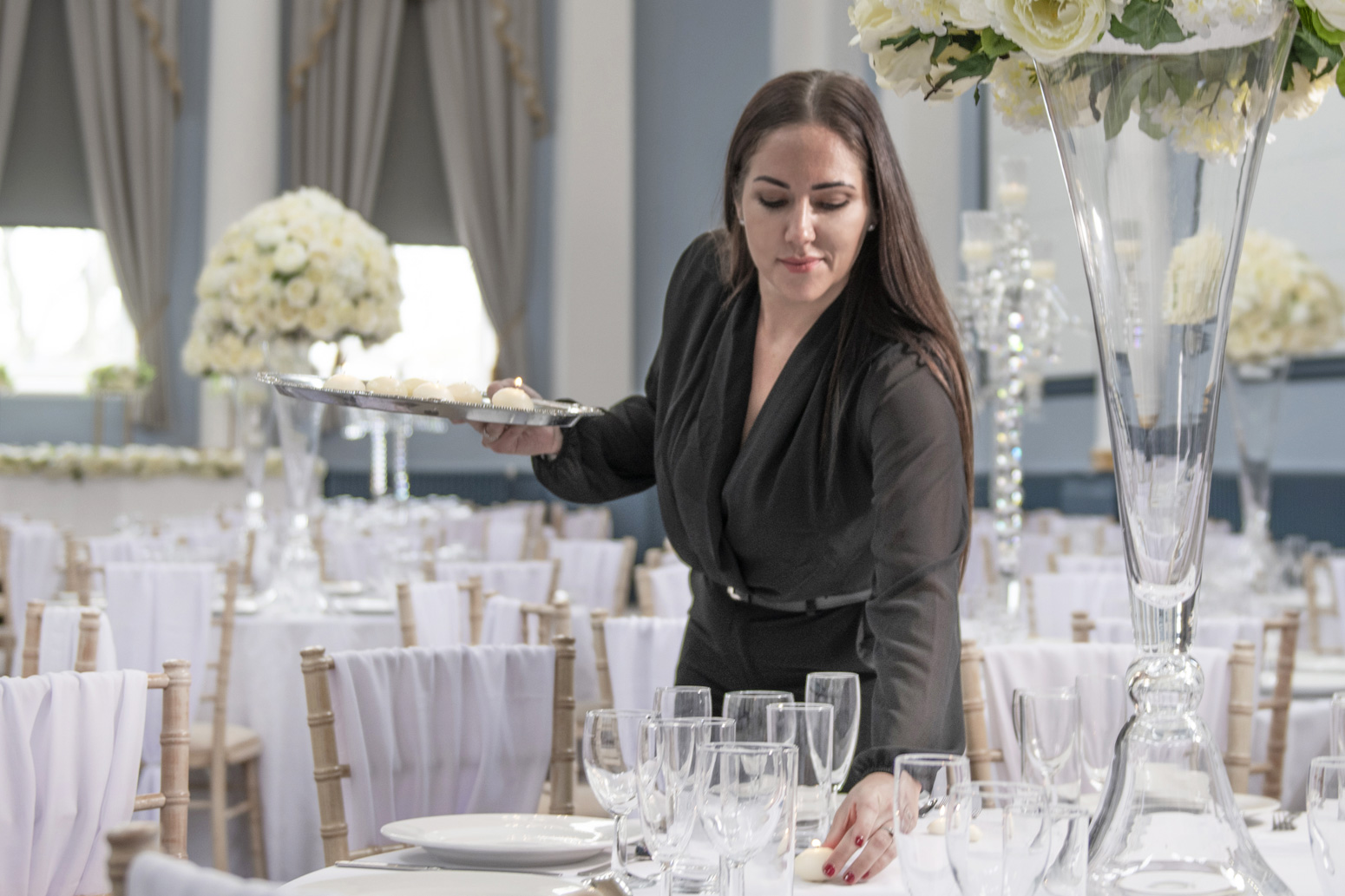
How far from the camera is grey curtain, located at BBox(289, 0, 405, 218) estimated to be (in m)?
10.1

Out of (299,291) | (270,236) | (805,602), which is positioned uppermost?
(270,236)

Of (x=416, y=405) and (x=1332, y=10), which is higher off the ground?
(x=1332, y=10)

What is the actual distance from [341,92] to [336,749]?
9125 mm

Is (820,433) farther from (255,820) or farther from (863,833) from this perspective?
(255,820)

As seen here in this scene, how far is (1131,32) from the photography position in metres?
A: 0.99

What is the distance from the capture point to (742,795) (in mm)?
960

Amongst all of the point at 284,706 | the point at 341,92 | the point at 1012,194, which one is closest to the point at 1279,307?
the point at 1012,194

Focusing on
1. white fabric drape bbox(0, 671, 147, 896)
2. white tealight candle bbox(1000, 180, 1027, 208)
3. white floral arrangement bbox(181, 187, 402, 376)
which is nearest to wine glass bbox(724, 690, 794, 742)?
white fabric drape bbox(0, 671, 147, 896)

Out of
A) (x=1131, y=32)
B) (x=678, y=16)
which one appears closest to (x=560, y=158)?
(x=678, y=16)

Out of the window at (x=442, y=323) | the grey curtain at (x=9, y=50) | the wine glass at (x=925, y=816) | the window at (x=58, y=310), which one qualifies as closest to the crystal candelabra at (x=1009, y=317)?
the wine glass at (x=925, y=816)

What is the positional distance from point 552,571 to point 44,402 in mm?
7295

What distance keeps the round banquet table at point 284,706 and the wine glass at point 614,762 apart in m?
2.18

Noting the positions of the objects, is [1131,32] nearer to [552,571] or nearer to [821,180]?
[821,180]

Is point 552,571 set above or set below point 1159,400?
below
